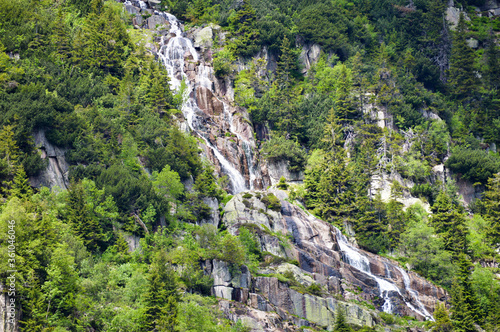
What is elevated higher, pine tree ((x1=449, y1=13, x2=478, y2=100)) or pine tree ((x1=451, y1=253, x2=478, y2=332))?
pine tree ((x1=449, y1=13, x2=478, y2=100))

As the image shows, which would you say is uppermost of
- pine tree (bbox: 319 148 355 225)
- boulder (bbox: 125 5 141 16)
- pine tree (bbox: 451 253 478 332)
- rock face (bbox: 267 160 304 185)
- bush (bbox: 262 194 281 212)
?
boulder (bbox: 125 5 141 16)

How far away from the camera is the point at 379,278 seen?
62.1 meters

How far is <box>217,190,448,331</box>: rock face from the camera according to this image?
167 feet

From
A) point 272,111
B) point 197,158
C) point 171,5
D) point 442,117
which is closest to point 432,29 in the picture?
point 442,117

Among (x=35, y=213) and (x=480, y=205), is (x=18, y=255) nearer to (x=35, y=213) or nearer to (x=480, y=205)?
(x=35, y=213)

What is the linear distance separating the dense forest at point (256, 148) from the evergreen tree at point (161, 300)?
17 cm

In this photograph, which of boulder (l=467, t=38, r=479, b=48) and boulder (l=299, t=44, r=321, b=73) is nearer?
boulder (l=299, t=44, r=321, b=73)

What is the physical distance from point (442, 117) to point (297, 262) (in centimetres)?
5303

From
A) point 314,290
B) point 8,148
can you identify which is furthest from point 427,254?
point 8,148

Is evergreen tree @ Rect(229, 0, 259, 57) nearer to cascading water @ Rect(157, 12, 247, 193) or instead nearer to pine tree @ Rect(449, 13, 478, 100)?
cascading water @ Rect(157, 12, 247, 193)

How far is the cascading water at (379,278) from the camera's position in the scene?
192 ft

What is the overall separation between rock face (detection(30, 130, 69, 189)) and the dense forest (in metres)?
0.52

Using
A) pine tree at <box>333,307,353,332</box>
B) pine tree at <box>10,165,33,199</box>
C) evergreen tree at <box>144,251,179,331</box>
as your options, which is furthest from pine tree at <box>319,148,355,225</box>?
pine tree at <box>10,165,33,199</box>

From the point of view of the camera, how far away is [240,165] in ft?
253
